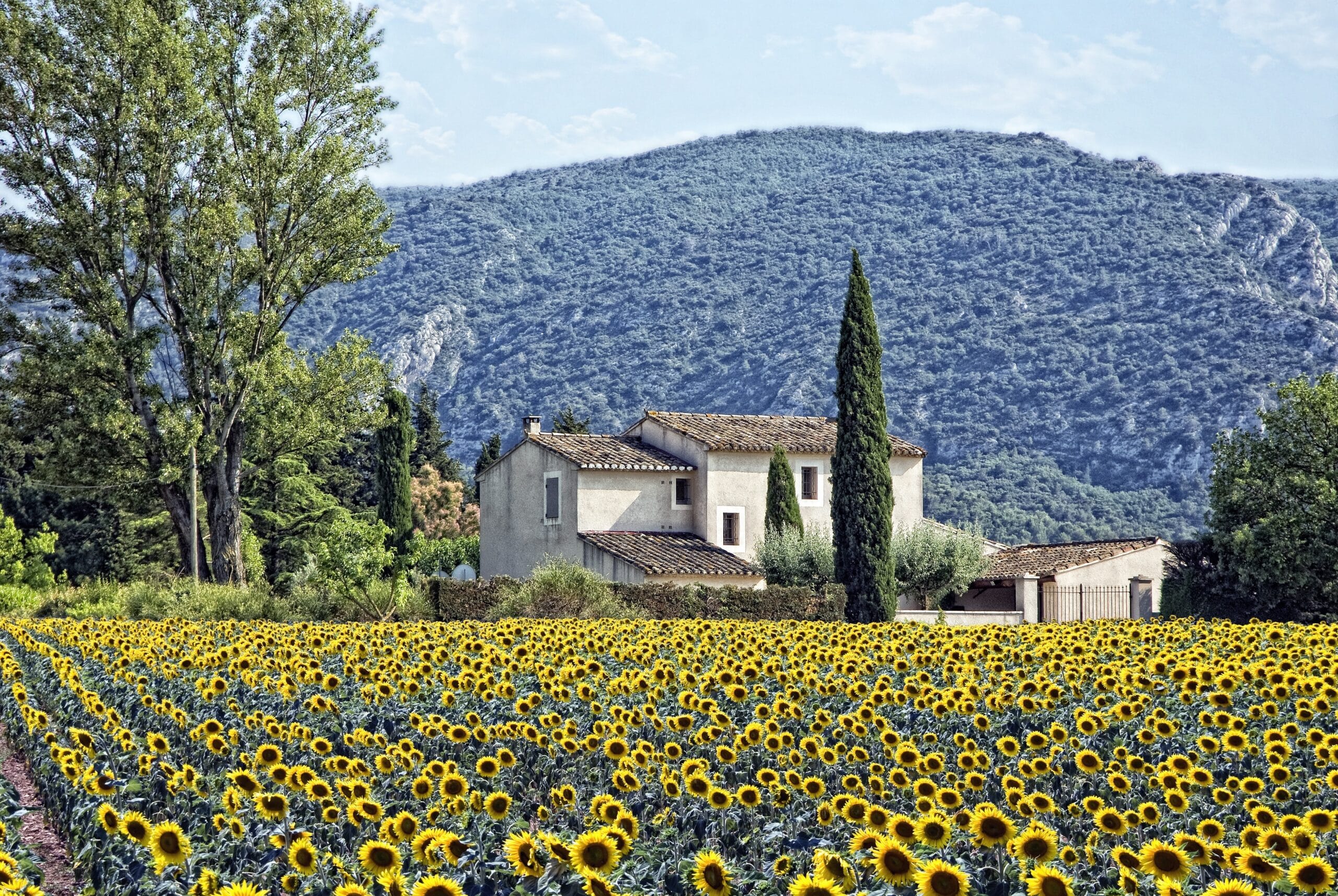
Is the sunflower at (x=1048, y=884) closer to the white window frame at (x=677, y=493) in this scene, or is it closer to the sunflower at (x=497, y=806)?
the sunflower at (x=497, y=806)

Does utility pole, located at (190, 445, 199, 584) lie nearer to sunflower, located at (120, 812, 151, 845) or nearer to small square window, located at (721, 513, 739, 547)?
small square window, located at (721, 513, 739, 547)

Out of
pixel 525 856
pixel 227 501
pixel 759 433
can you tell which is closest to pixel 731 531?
pixel 759 433

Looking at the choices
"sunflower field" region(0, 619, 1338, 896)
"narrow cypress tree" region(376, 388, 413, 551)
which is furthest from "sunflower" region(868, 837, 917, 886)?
"narrow cypress tree" region(376, 388, 413, 551)

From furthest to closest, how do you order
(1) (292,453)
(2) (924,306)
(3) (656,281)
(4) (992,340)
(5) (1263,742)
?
(3) (656,281), (2) (924,306), (4) (992,340), (1) (292,453), (5) (1263,742)

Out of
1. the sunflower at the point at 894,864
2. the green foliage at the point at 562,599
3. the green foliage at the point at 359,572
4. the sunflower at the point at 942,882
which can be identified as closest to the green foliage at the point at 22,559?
the green foliage at the point at 359,572

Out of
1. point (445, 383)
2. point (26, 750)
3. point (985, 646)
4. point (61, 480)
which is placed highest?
point (445, 383)

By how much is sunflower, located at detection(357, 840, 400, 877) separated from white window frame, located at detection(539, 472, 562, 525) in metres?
37.6

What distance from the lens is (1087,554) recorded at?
4359 centimetres

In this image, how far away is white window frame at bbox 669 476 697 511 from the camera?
4319 cm

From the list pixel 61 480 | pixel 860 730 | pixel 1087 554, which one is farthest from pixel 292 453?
pixel 860 730

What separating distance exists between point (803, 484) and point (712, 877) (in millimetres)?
40324

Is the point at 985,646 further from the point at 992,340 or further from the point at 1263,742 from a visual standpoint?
the point at 992,340

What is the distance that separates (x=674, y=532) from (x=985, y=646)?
30.3 meters

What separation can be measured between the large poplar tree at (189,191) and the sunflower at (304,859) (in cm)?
2888
